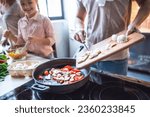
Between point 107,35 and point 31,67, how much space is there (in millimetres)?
499

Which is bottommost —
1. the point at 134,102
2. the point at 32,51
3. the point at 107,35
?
the point at 134,102

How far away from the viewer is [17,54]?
1376 mm

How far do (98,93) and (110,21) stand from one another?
0.50 metres

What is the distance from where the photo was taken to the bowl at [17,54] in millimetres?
1372

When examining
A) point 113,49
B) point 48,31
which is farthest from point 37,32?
point 113,49

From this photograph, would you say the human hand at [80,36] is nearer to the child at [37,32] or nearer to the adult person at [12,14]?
the child at [37,32]

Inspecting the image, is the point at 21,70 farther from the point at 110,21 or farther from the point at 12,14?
the point at 12,14

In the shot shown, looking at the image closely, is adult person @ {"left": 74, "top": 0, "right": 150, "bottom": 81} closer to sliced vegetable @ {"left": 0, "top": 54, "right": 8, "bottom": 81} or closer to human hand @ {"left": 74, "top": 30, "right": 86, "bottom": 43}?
human hand @ {"left": 74, "top": 30, "right": 86, "bottom": 43}

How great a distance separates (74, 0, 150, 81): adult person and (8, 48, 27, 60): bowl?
0.41 meters

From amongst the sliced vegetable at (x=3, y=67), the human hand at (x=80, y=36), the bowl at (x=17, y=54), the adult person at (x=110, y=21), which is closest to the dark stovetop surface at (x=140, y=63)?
the adult person at (x=110, y=21)


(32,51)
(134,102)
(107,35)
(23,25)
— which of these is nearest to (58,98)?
(134,102)

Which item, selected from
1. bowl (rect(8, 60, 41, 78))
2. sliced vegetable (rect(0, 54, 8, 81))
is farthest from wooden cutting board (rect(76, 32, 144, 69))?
sliced vegetable (rect(0, 54, 8, 81))

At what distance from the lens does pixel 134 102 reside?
810mm

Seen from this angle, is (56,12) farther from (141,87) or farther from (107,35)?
(141,87)
